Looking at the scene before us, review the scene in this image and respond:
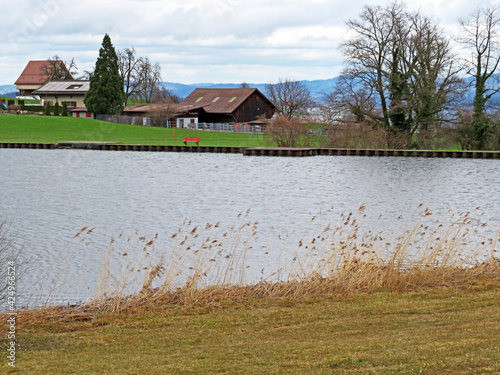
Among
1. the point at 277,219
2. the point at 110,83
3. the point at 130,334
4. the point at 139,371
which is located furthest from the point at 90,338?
the point at 110,83

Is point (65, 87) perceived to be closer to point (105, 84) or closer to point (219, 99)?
point (105, 84)

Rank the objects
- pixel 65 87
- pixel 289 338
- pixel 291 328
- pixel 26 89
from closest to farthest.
→ 1. pixel 289 338
2. pixel 291 328
3. pixel 65 87
4. pixel 26 89

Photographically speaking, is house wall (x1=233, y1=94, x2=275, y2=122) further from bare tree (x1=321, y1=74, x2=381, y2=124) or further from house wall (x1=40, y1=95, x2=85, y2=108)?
bare tree (x1=321, y1=74, x2=381, y2=124)

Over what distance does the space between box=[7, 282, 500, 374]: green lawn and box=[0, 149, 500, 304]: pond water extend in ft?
12.0

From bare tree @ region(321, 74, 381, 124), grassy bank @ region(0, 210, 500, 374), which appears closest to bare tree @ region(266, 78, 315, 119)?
bare tree @ region(321, 74, 381, 124)

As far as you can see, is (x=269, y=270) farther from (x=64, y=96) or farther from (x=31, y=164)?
(x=64, y=96)

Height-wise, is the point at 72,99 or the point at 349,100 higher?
the point at 72,99

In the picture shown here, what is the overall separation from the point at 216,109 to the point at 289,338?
265 ft

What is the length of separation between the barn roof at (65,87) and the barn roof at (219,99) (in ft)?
61.1

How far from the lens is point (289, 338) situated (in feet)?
25.6

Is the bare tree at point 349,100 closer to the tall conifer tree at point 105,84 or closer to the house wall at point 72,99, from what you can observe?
the tall conifer tree at point 105,84

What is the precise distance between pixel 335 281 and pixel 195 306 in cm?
261

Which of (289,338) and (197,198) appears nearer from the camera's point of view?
(289,338)

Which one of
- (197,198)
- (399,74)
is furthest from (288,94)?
(197,198)
